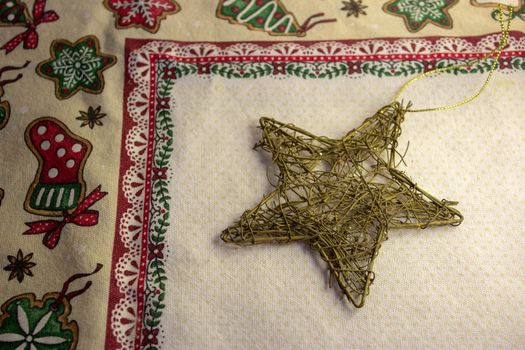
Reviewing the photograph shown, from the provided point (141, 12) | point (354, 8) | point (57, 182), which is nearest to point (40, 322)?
point (57, 182)

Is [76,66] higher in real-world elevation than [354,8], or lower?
lower

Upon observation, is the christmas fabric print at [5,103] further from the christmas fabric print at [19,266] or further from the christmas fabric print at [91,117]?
the christmas fabric print at [19,266]

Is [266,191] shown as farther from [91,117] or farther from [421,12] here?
[421,12]

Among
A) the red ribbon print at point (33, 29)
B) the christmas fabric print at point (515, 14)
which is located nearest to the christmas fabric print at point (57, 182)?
the red ribbon print at point (33, 29)

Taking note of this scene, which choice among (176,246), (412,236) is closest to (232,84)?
(176,246)

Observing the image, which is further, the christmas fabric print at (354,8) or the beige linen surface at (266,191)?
the christmas fabric print at (354,8)

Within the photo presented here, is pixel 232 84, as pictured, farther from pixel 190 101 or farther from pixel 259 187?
pixel 259 187
